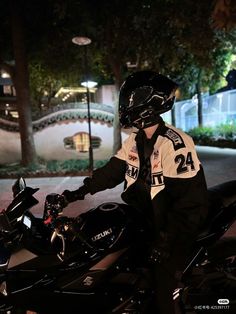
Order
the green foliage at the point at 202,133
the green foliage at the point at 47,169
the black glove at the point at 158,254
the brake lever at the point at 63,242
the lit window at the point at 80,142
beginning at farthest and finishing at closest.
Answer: the green foliage at the point at 202,133
the lit window at the point at 80,142
the green foliage at the point at 47,169
the brake lever at the point at 63,242
the black glove at the point at 158,254

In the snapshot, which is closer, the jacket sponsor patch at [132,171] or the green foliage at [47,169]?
the jacket sponsor patch at [132,171]

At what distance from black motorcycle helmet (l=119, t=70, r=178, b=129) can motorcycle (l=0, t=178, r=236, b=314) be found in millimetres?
598

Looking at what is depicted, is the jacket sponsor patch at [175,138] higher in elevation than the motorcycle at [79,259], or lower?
higher

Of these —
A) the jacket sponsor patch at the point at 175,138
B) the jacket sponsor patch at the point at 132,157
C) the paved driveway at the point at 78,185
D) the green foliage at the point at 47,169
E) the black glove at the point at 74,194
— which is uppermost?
the jacket sponsor patch at the point at 175,138

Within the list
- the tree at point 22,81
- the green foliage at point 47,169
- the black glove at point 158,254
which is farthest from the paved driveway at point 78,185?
the black glove at point 158,254

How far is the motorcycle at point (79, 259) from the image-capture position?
92.5 inches

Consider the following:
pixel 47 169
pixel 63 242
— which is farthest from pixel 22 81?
pixel 63 242

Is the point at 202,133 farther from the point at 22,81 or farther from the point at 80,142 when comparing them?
the point at 22,81

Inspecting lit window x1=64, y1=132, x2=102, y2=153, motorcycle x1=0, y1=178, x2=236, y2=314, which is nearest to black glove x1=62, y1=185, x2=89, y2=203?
motorcycle x1=0, y1=178, x2=236, y2=314

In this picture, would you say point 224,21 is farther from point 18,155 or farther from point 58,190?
point 18,155

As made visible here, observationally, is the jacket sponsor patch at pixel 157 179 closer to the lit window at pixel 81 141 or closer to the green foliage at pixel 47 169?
the green foliage at pixel 47 169

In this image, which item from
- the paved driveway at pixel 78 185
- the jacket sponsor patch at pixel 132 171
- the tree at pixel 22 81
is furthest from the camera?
the tree at pixel 22 81

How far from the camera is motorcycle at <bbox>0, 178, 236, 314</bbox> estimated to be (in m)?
2.35

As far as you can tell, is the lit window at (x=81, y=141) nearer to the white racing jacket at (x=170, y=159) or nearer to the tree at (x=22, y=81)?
the tree at (x=22, y=81)
